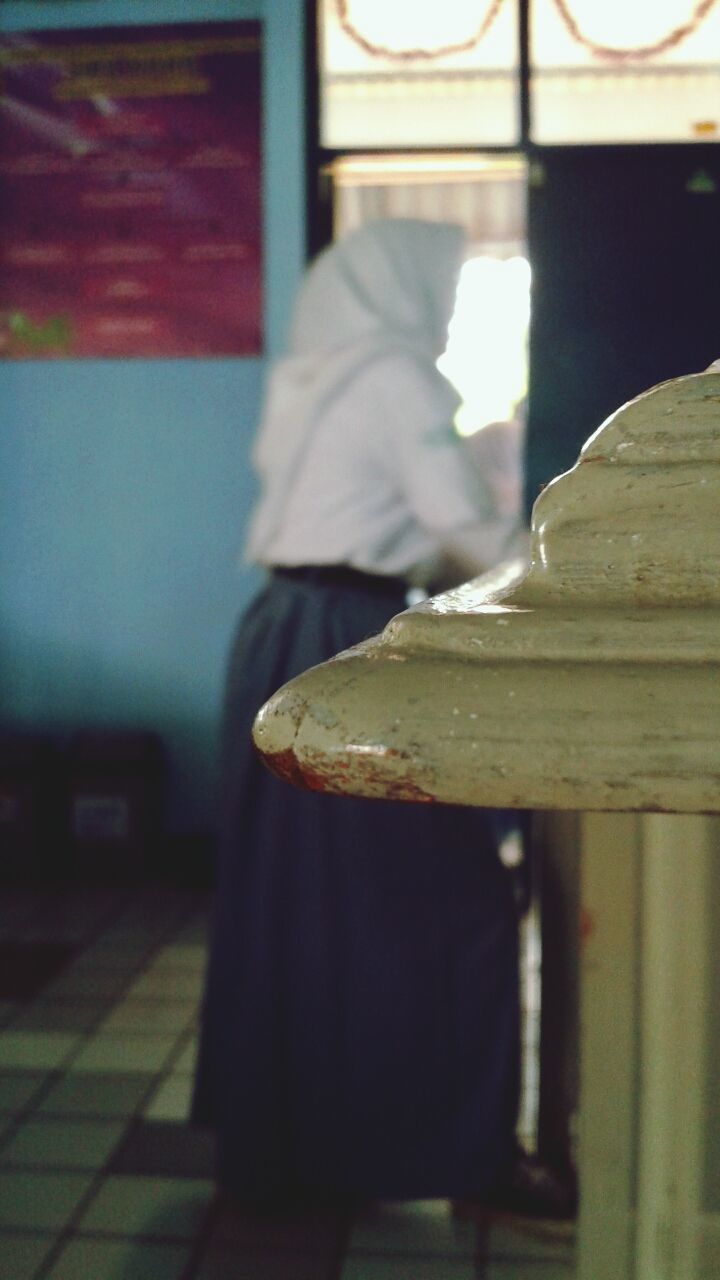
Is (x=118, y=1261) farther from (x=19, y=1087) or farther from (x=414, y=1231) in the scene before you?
(x=19, y=1087)

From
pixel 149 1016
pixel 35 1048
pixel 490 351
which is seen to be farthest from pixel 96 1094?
pixel 490 351

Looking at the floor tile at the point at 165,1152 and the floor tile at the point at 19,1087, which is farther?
the floor tile at the point at 19,1087

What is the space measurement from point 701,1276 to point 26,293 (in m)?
4.02

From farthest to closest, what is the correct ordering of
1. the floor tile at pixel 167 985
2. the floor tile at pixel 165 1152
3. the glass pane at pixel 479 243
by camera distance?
the glass pane at pixel 479 243 → the floor tile at pixel 167 985 → the floor tile at pixel 165 1152

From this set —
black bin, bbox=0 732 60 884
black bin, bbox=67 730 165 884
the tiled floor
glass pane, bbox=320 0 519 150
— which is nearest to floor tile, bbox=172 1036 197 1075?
the tiled floor

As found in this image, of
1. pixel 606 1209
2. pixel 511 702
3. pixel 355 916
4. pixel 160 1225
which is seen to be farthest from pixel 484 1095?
pixel 511 702

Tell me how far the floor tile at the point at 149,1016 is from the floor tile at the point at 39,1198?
66cm

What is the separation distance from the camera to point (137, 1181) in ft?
6.93

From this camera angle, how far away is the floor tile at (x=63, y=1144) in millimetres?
2164

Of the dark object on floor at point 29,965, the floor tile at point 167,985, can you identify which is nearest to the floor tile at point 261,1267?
the floor tile at point 167,985

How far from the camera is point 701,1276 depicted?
2.68 feet

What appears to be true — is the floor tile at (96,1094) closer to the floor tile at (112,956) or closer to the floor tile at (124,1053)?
the floor tile at (124,1053)

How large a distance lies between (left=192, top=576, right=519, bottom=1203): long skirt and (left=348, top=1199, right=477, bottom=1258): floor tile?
9cm

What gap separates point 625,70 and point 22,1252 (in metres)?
3.29
